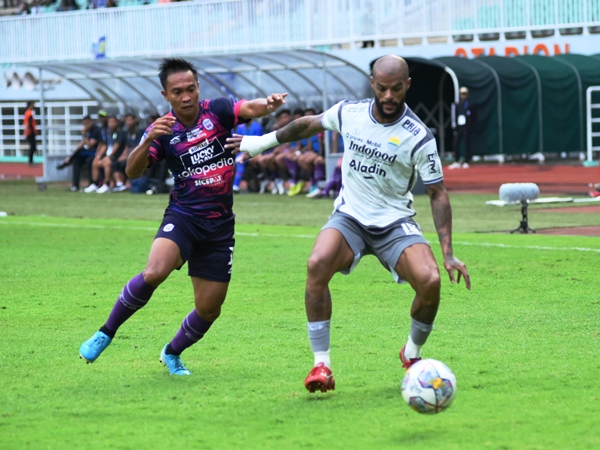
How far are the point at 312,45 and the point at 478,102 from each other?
5644 mm

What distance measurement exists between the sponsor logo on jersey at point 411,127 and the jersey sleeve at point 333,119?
17.8 inches

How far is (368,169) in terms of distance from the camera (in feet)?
22.8

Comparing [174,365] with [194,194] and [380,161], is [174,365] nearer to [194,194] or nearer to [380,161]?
[194,194]

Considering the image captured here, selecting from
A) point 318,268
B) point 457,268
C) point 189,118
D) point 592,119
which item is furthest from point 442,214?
point 592,119

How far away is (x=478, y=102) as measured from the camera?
3039 centimetres

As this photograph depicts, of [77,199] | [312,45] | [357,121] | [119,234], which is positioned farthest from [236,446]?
[312,45]

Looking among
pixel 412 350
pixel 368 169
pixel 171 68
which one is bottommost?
pixel 412 350

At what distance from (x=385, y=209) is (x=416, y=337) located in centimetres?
85

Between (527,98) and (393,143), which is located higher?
(527,98)

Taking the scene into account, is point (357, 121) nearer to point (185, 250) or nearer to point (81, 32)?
point (185, 250)

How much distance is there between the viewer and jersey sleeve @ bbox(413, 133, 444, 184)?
686 centimetres

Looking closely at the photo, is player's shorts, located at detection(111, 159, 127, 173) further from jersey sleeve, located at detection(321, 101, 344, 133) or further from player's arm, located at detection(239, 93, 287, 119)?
jersey sleeve, located at detection(321, 101, 344, 133)

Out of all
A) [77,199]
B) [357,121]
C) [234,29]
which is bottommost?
[77,199]

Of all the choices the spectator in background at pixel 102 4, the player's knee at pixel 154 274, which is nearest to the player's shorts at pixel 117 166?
the spectator in background at pixel 102 4
